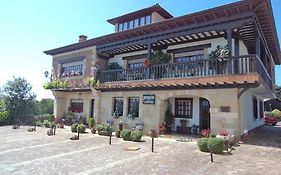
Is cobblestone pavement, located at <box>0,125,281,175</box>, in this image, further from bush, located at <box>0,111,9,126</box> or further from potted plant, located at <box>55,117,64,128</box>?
bush, located at <box>0,111,9,126</box>

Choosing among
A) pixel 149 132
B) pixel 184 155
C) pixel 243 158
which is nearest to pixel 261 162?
pixel 243 158

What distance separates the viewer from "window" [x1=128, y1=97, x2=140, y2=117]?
15.5 meters

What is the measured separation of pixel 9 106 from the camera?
22031 millimetres

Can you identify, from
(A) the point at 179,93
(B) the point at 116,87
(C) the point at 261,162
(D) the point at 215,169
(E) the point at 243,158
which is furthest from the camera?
(B) the point at 116,87

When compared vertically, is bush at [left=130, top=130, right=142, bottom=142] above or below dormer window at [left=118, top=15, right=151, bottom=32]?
below

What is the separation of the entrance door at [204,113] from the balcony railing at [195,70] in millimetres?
2245

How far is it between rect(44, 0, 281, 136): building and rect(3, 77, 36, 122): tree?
419cm

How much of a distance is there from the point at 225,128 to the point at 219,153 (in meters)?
2.58

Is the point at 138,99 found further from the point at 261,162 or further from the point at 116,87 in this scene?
the point at 261,162

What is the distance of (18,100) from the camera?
22141 mm

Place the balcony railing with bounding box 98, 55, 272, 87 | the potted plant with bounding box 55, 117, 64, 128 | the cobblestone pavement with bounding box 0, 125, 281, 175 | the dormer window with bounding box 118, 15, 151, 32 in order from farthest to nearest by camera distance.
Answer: the dormer window with bounding box 118, 15, 151, 32 < the potted plant with bounding box 55, 117, 64, 128 < the balcony railing with bounding box 98, 55, 272, 87 < the cobblestone pavement with bounding box 0, 125, 281, 175

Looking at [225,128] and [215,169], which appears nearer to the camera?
[215,169]

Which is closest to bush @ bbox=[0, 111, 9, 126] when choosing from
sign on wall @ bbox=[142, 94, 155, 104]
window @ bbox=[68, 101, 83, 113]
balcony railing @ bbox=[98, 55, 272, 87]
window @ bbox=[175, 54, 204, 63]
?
window @ bbox=[68, 101, 83, 113]

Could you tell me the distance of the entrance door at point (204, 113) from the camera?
14148 millimetres
